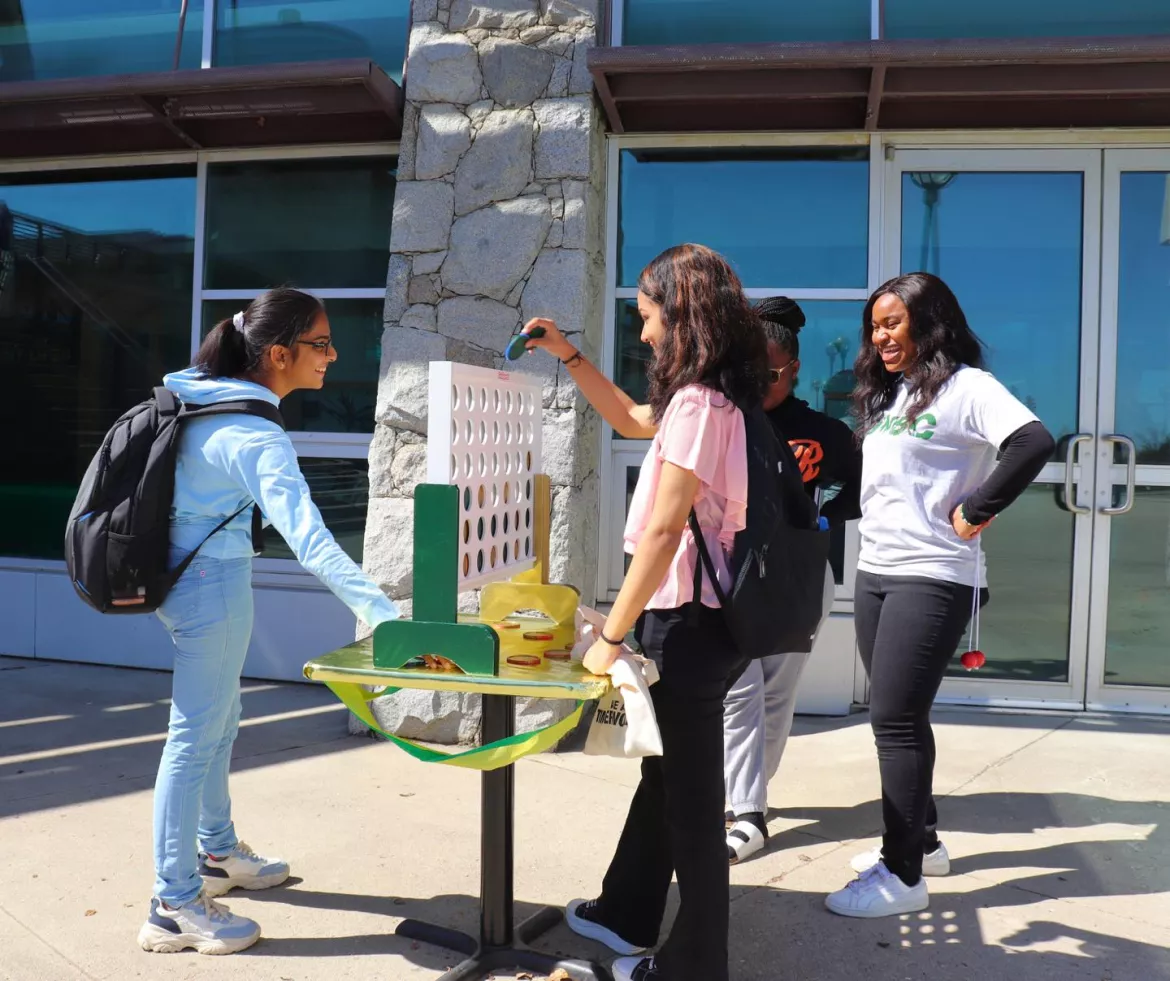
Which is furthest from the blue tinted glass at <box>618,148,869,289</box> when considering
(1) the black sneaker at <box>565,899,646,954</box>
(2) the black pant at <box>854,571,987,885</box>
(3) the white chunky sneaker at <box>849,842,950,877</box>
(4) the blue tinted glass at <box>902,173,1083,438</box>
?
(1) the black sneaker at <box>565,899,646,954</box>

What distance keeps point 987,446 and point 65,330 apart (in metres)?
5.53

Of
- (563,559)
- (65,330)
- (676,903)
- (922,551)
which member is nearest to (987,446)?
(922,551)

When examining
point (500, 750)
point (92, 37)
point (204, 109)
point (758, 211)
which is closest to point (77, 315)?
point (92, 37)

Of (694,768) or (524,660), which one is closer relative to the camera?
(694,768)

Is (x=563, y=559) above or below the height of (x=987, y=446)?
below

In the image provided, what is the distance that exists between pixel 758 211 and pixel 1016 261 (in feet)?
4.35

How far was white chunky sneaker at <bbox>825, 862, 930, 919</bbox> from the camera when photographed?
10.6 feet

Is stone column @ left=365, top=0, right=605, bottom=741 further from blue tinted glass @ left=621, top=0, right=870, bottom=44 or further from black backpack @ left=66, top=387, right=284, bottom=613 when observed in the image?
black backpack @ left=66, top=387, right=284, bottom=613

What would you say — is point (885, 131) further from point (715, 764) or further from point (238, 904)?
point (238, 904)

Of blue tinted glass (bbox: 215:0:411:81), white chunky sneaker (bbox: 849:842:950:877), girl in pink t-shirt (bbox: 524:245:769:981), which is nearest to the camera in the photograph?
girl in pink t-shirt (bbox: 524:245:769:981)

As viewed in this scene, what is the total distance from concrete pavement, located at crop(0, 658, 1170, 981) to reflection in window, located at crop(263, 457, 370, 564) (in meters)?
0.92

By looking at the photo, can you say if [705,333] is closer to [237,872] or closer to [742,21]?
[237,872]

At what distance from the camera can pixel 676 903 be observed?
337 cm

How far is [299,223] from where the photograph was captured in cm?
604
